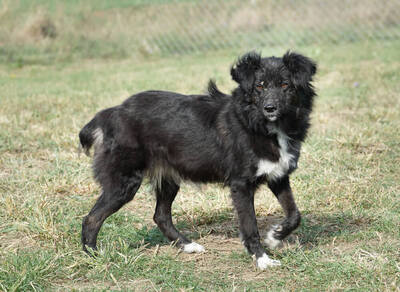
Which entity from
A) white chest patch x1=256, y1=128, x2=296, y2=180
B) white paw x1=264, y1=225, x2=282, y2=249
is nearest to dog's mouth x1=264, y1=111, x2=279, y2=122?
white chest patch x1=256, y1=128, x2=296, y2=180

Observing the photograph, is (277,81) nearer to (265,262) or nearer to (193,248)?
(265,262)

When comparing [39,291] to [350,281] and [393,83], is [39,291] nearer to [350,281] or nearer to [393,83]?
[350,281]

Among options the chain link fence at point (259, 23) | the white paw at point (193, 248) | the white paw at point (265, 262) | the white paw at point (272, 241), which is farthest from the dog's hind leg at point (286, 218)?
the chain link fence at point (259, 23)

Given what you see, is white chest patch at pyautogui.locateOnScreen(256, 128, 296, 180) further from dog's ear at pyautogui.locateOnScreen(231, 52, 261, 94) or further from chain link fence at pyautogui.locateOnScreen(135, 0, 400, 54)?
chain link fence at pyautogui.locateOnScreen(135, 0, 400, 54)

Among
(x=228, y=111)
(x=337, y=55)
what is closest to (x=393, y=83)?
(x=337, y=55)

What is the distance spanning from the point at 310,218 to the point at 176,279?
1524 mm

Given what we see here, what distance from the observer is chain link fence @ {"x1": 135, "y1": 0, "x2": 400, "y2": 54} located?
526 inches

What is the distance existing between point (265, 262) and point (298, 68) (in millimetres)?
1355

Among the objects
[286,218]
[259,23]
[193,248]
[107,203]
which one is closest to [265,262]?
[286,218]

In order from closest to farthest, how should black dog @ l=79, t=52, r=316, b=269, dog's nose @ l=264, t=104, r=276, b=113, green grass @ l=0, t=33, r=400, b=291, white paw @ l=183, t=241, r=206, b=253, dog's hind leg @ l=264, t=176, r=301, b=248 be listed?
green grass @ l=0, t=33, r=400, b=291, dog's nose @ l=264, t=104, r=276, b=113, black dog @ l=79, t=52, r=316, b=269, dog's hind leg @ l=264, t=176, r=301, b=248, white paw @ l=183, t=241, r=206, b=253

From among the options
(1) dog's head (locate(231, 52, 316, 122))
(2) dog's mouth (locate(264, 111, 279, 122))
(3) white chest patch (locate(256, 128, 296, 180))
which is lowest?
(3) white chest patch (locate(256, 128, 296, 180))

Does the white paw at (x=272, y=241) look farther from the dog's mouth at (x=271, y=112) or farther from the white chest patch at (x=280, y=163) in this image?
A: the dog's mouth at (x=271, y=112)

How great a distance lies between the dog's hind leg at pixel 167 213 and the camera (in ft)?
13.9

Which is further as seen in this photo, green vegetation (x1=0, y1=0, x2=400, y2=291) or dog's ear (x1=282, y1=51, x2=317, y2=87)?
dog's ear (x1=282, y1=51, x2=317, y2=87)
